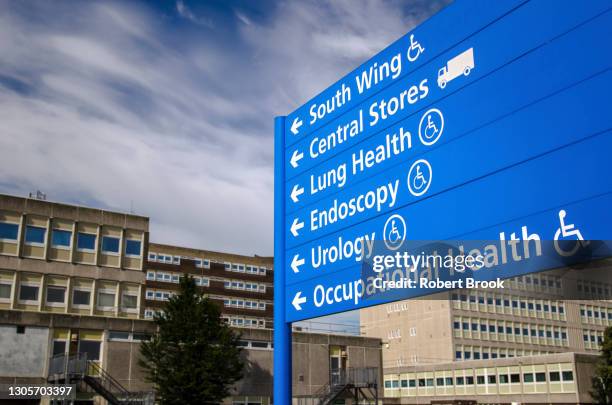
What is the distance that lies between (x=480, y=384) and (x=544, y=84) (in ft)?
226

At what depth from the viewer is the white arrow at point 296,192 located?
39.5 feet

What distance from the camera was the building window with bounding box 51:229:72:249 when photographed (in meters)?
42.4

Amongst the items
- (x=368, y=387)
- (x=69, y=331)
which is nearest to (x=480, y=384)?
(x=368, y=387)

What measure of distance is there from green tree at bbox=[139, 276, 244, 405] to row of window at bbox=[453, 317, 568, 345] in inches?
2561

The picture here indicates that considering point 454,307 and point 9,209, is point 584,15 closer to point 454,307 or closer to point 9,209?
point 9,209

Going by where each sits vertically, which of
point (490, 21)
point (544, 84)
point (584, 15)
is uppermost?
point (490, 21)

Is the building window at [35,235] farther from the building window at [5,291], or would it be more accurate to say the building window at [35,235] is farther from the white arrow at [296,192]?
the white arrow at [296,192]

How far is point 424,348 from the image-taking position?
321 feet

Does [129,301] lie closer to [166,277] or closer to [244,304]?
[166,277]

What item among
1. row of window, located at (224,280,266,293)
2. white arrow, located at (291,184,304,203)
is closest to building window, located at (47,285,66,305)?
white arrow, located at (291,184,304,203)

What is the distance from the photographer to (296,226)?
11992mm

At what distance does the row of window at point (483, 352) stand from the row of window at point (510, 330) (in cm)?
160

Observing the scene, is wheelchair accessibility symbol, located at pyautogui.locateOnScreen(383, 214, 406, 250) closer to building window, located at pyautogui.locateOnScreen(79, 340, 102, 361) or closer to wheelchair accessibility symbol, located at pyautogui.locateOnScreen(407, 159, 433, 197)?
wheelchair accessibility symbol, located at pyautogui.locateOnScreen(407, 159, 433, 197)

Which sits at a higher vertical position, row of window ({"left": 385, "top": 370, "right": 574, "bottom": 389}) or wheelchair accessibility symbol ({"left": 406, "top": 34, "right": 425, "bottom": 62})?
wheelchair accessibility symbol ({"left": 406, "top": 34, "right": 425, "bottom": 62})
